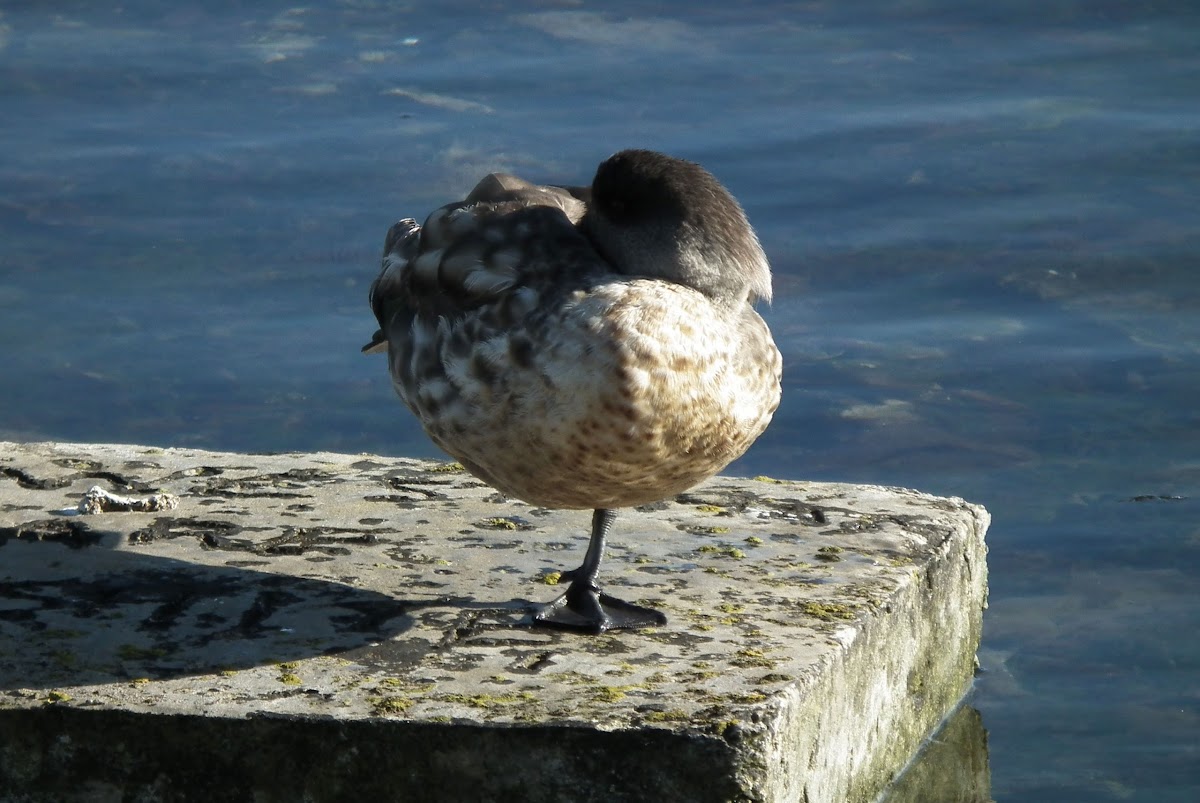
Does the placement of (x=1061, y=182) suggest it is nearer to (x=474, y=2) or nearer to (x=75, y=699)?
(x=474, y=2)

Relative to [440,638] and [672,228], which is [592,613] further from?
[672,228]

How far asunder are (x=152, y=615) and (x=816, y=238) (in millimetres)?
5855

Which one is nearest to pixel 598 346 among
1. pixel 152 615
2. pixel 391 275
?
pixel 391 275

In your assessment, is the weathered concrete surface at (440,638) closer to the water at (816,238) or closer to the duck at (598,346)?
the duck at (598,346)

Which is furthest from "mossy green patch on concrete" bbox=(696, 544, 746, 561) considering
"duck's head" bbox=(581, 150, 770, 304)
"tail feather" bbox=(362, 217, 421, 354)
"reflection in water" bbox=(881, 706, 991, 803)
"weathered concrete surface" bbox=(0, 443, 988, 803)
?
"tail feather" bbox=(362, 217, 421, 354)

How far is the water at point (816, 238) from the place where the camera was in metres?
7.47

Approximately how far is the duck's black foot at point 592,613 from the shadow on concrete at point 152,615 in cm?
33

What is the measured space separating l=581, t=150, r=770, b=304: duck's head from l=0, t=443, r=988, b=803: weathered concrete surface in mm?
956

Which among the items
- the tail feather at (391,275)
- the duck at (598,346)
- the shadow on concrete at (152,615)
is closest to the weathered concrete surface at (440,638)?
the shadow on concrete at (152,615)

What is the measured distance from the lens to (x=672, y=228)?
4.77m

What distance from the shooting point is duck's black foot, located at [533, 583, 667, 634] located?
4840mm

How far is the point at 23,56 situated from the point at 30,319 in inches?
131

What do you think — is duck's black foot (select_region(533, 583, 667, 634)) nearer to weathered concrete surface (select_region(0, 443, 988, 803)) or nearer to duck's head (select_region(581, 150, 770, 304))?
weathered concrete surface (select_region(0, 443, 988, 803))

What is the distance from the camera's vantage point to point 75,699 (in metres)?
4.24
